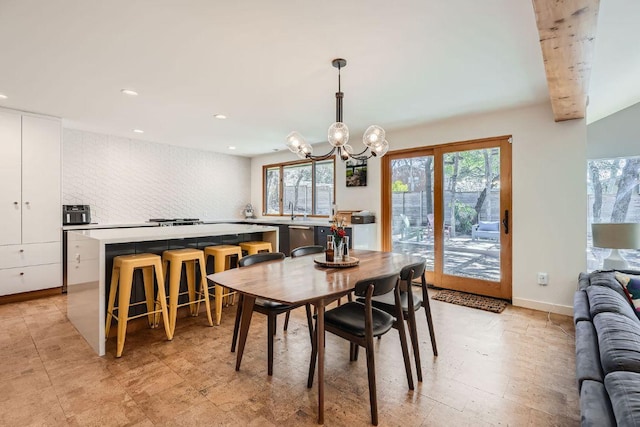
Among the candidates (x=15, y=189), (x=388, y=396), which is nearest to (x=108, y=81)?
(x=15, y=189)

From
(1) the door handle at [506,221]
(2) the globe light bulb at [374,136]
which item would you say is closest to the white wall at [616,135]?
(1) the door handle at [506,221]

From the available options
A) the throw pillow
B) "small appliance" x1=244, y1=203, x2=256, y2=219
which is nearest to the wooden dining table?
the throw pillow

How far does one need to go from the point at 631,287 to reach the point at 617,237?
0.58 meters

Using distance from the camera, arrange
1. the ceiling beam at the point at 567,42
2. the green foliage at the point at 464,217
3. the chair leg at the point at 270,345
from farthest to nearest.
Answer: the green foliage at the point at 464,217 < the chair leg at the point at 270,345 < the ceiling beam at the point at 567,42

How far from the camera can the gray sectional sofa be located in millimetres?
1205

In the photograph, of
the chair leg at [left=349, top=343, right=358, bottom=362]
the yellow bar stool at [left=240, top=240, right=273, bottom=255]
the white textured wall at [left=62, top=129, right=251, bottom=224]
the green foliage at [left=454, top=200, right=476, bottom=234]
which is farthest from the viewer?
the white textured wall at [left=62, top=129, right=251, bottom=224]

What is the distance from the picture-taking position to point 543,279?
3.58 metres

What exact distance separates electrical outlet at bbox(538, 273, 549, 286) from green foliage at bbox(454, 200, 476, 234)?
923 millimetres

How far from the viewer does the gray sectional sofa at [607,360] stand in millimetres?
1205

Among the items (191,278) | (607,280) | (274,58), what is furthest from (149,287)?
(607,280)

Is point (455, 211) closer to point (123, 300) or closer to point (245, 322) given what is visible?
point (245, 322)

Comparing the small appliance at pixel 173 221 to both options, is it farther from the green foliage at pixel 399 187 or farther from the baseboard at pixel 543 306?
the baseboard at pixel 543 306

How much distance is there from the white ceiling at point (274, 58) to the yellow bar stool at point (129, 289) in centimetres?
166

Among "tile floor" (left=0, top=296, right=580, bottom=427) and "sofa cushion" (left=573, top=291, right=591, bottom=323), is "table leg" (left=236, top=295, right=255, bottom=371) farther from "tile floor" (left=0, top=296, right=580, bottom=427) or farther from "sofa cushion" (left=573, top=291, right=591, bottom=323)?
"sofa cushion" (left=573, top=291, right=591, bottom=323)
